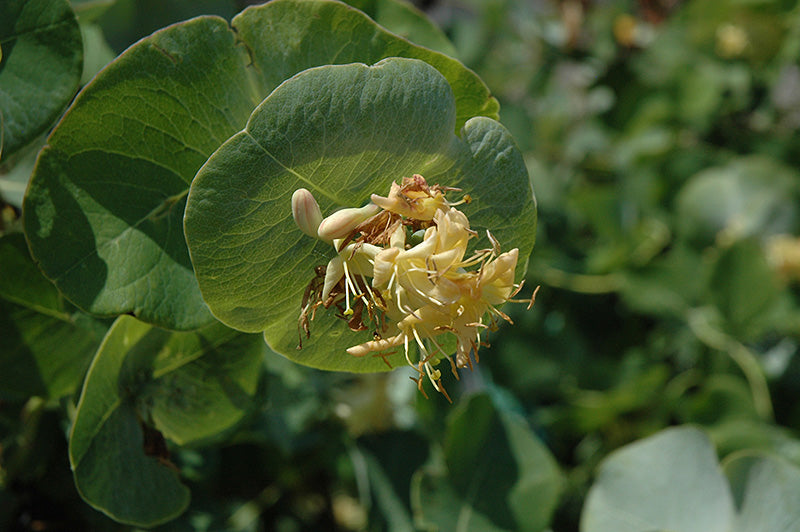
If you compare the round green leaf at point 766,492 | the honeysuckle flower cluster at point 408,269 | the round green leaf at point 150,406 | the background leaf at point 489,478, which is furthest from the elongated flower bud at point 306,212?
the round green leaf at point 766,492

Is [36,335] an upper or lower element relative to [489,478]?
upper

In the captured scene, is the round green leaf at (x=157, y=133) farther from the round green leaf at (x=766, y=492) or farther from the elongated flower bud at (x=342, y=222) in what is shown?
the round green leaf at (x=766, y=492)

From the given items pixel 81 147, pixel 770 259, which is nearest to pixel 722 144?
pixel 770 259

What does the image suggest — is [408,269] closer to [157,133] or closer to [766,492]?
[157,133]

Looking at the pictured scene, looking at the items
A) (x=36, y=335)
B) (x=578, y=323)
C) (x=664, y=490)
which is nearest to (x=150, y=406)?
(x=36, y=335)

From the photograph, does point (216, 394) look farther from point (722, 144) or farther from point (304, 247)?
point (722, 144)
